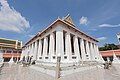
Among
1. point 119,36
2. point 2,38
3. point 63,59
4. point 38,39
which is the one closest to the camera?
point 63,59

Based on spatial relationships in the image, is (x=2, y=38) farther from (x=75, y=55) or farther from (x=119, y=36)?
(x=119, y=36)

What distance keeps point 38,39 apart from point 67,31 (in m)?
9.13

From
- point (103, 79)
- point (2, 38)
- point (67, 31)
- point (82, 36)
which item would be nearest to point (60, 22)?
point (67, 31)

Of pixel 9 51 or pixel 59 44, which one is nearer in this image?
pixel 59 44

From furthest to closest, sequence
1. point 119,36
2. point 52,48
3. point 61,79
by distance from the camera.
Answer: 1. point 119,36
2. point 52,48
3. point 61,79

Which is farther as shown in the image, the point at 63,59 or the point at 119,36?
the point at 119,36

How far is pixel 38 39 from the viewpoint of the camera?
85.9 ft

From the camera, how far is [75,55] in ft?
64.1

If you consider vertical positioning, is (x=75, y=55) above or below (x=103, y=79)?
above

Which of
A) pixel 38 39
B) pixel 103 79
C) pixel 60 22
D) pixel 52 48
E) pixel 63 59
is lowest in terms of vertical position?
pixel 103 79

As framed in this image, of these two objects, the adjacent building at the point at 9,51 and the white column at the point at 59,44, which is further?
the adjacent building at the point at 9,51

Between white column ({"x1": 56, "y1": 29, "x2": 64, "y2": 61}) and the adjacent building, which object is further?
the adjacent building

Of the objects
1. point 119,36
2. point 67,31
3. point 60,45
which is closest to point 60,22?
point 67,31

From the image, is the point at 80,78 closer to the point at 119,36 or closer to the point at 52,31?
the point at 52,31
